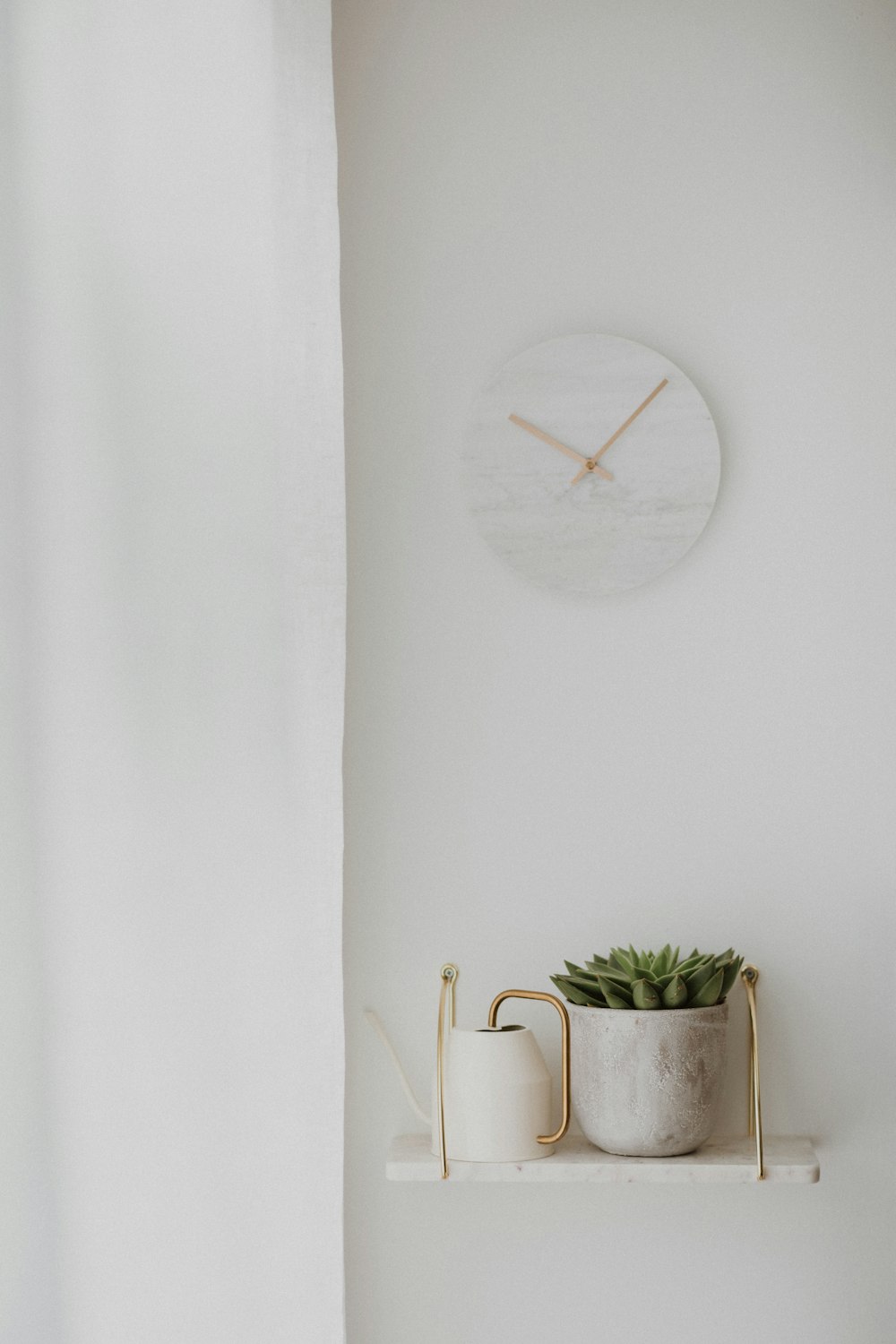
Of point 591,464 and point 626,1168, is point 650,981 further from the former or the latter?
point 591,464

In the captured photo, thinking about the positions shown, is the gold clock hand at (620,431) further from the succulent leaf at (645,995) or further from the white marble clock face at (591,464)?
the succulent leaf at (645,995)

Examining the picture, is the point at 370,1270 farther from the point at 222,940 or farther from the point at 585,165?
the point at 585,165

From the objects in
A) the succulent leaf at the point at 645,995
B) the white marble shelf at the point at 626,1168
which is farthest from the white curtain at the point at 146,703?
the succulent leaf at the point at 645,995

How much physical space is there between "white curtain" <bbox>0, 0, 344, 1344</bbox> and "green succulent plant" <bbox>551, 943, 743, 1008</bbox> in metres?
0.35

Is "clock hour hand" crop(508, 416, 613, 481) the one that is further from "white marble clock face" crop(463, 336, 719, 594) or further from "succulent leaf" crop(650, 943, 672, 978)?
"succulent leaf" crop(650, 943, 672, 978)

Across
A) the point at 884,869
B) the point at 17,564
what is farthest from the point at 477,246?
the point at 17,564

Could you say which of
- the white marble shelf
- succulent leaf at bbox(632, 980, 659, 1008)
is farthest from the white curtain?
succulent leaf at bbox(632, 980, 659, 1008)

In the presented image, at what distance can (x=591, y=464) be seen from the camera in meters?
1.24

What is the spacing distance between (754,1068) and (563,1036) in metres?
0.18

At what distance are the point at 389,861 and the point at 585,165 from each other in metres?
0.75

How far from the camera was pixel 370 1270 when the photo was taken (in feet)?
3.96

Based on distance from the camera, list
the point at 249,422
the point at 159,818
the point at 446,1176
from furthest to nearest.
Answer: the point at 446,1176 < the point at 249,422 < the point at 159,818

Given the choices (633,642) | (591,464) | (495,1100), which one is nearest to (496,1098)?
(495,1100)

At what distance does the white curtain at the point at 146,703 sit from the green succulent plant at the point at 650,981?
35 cm
